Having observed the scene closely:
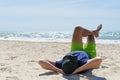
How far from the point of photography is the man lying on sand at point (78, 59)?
16.6 ft

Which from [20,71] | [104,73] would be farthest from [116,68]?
[20,71]

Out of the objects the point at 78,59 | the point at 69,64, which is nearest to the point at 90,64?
the point at 78,59

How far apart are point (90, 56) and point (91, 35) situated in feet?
1.52

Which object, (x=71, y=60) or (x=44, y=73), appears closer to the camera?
(x=71, y=60)

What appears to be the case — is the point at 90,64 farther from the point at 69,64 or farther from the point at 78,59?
the point at 69,64

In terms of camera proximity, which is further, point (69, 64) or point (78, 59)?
point (78, 59)

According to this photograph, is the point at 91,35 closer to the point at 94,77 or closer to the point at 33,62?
the point at 94,77

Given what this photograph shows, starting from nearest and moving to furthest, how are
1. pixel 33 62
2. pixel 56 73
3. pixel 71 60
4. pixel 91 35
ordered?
pixel 71 60, pixel 56 73, pixel 91 35, pixel 33 62

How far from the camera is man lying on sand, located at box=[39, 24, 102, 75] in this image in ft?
16.6

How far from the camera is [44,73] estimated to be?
18.2 ft

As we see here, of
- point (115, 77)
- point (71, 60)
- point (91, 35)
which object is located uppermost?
point (91, 35)

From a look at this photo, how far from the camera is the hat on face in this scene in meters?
4.97

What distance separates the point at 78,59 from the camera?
17.1ft

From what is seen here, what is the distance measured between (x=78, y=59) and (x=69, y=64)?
0.31 meters
